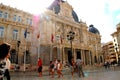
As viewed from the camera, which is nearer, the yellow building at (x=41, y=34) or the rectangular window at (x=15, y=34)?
the yellow building at (x=41, y=34)

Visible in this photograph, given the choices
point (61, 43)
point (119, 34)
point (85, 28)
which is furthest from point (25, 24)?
point (119, 34)

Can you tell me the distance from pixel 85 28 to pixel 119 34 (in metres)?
28.1

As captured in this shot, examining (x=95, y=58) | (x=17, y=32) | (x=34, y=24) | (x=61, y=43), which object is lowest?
(x=95, y=58)

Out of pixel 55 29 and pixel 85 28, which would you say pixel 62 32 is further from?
pixel 85 28

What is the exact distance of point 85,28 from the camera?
50594mm

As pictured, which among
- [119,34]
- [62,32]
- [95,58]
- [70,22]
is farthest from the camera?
[119,34]

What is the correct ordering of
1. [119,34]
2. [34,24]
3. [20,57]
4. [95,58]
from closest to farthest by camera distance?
[20,57]
[34,24]
[95,58]
[119,34]

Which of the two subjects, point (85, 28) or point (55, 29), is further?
point (85, 28)

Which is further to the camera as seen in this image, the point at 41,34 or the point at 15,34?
the point at 41,34

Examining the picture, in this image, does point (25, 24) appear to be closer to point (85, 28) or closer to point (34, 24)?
point (34, 24)

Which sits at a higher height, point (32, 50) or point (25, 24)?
point (25, 24)

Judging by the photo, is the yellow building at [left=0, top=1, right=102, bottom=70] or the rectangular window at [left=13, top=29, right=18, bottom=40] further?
the rectangular window at [left=13, top=29, right=18, bottom=40]

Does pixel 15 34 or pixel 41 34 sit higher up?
pixel 41 34

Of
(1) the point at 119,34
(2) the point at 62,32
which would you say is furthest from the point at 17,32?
(1) the point at 119,34
